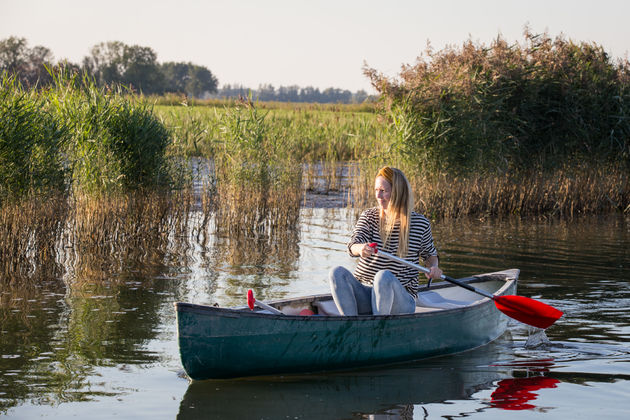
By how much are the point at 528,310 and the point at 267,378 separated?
240 cm

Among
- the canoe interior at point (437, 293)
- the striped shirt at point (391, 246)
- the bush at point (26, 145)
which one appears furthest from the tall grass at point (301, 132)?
the striped shirt at point (391, 246)

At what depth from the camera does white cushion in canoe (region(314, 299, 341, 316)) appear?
6.70 meters

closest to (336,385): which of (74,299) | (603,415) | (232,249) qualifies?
(603,415)

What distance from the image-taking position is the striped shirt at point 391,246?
630 cm

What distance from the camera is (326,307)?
6734 millimetres

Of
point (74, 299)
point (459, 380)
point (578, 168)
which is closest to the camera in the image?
point (459, 380)

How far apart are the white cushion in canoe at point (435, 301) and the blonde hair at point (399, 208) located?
1060mm

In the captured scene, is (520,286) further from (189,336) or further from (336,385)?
(189,336)

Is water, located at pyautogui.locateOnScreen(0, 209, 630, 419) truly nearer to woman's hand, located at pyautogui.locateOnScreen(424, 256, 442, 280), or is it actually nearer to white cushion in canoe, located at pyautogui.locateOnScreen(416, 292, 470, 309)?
white cushion in canoe, located at pyautogui.locateOnScreen(416, 292, 470, 309)

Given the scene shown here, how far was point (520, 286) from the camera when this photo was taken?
9375 mm

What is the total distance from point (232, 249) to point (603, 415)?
728 cm

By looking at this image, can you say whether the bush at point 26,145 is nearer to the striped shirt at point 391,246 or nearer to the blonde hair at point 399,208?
the striped shirt at point 391,246

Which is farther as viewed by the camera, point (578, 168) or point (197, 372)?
point (578, 168)

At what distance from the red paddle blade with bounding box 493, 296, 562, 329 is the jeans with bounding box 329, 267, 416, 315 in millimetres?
1073
